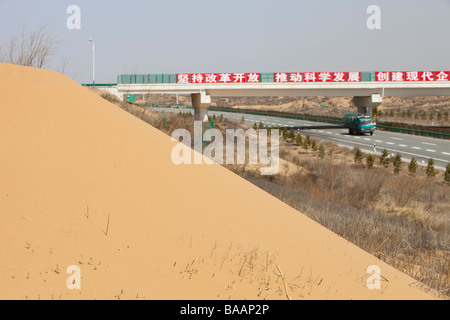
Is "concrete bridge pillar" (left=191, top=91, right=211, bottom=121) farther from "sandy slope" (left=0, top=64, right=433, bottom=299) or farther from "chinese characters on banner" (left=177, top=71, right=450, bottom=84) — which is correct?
"sandy slope" (left=0, top=64, right=433, bottom=299)

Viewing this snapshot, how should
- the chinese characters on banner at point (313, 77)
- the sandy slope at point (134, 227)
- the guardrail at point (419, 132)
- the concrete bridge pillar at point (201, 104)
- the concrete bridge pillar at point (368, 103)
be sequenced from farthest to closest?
the concrete bridge pillar at point (368, 103)
the concrete bridge pillar at point (201, 104)
the chinese characters on banner at point (313, 77)
the guardrail at point (419, 132)
the sandy slope at point (134, 227)

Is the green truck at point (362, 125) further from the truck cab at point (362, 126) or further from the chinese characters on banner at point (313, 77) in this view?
the chinese characters on banner at point (313, 77)

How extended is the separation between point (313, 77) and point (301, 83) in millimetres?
1573

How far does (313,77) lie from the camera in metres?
54.2

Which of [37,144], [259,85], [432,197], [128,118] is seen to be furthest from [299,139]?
[37,144]

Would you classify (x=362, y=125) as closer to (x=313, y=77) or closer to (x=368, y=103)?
(x=313, y=77)

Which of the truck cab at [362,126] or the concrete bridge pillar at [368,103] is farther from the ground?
the concrete bridge pillar at [368,103]

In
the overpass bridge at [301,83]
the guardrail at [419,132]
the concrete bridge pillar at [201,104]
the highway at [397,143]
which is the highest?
the overpass bridge at [301,83]

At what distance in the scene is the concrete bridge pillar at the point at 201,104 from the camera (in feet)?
180

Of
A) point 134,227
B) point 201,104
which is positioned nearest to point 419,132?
point 201,104

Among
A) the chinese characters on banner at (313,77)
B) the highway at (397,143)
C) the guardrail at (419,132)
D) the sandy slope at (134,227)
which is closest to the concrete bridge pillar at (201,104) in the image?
the chinese characters on banner at (313,77)

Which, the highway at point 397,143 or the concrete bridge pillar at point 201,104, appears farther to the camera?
the concrete bridge pillar at point 201,104

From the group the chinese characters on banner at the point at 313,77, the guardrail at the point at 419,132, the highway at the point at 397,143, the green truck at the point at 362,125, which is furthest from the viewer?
the chinese characters on banner at the point at 313,77
